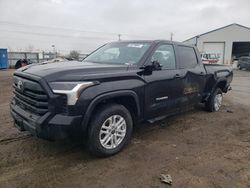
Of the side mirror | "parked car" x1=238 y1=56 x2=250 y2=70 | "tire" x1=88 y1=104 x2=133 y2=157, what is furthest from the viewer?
"parked car" x1=238 y1=56 x2=250 y2=70

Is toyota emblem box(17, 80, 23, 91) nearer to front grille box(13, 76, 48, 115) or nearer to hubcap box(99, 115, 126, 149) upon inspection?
front grille box(13, 76, 48, 115)

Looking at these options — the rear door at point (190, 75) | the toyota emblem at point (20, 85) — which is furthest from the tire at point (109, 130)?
the rear door at point (190, 75)

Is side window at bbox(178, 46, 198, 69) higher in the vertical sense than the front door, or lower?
higher

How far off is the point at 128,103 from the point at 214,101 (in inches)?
143

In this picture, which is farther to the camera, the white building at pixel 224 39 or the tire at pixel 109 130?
the white building at pixel 224 39

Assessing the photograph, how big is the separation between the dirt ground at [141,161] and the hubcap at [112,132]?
9.1 inches

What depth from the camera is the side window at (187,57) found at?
5223mm

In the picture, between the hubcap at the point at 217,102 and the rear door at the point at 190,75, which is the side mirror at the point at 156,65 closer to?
the rear door at the point at 190,75

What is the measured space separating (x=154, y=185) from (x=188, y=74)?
113 inches

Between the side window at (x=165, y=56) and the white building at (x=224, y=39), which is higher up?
the white building at (x=224, y=39)

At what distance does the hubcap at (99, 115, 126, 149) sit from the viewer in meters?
3.66

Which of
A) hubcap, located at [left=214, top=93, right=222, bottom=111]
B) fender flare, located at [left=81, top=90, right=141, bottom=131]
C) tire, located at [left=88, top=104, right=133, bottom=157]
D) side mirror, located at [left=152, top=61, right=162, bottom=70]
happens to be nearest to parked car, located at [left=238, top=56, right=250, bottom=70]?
hubcap, located at [left=214, top=93, right=222, bottom=111]

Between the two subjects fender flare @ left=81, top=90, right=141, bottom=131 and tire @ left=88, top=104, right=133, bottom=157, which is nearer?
fender flare @ left=81, top=90, right=141, bottom=131

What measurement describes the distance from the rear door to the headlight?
254cm
